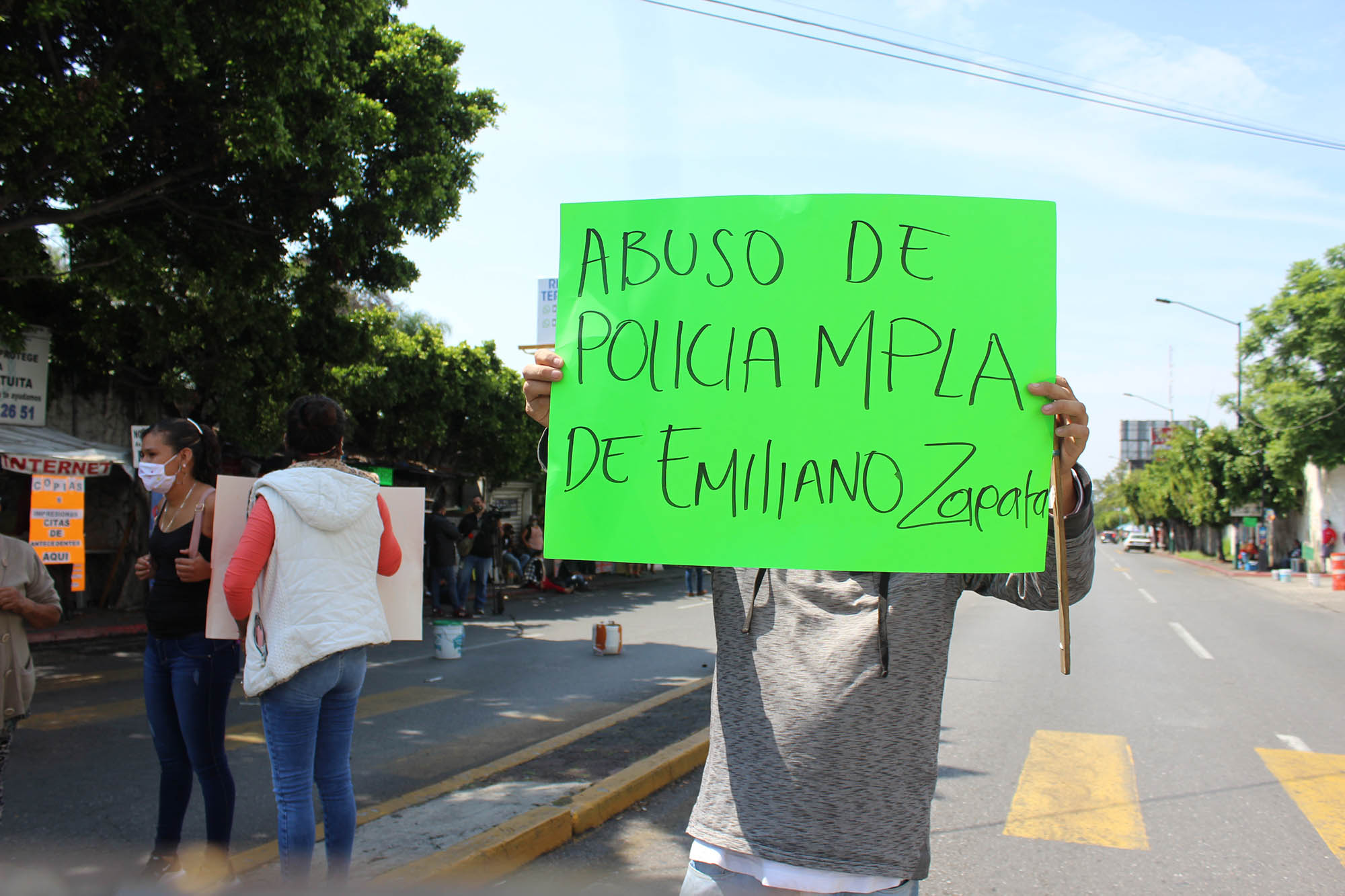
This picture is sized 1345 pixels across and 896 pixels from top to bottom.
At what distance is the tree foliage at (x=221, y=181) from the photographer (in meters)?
8.19

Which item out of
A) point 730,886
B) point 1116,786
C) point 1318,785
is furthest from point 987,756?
point 730,886

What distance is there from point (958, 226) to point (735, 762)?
3.82 feet

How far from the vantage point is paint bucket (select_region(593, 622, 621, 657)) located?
34.0 feet

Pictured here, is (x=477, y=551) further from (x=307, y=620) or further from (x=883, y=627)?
(x=883, y=627)

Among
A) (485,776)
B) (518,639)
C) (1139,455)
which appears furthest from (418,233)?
(1139,455)

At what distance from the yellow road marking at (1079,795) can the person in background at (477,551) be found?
1071cm

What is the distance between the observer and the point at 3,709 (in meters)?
3.44

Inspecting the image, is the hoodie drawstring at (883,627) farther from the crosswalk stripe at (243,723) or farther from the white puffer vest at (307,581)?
the crosswalk stripe at (243,723)

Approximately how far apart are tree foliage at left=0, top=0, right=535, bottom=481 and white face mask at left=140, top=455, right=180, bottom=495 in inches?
224

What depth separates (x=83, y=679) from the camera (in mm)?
8617

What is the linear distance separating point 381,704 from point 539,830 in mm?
3742

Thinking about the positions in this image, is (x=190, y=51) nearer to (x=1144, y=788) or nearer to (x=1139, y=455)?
(x=1144, y=788)

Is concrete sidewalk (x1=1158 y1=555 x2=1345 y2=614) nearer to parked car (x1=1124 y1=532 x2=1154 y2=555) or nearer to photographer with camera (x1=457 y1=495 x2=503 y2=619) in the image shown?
photographer with camera (x1=457 y1=495 x2=503 y2=619)

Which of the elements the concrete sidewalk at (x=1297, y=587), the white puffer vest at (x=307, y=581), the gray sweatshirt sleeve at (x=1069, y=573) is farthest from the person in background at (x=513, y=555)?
the gray sweatshirt sleeve at (x=1069, y=573)
